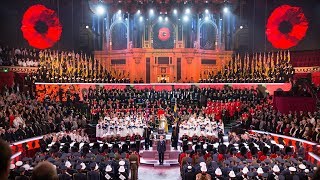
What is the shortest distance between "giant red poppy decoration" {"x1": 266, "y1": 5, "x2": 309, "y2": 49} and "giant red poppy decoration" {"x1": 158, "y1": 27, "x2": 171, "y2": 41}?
10.1 metres

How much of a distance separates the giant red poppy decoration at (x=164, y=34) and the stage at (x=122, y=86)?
16.5 ft

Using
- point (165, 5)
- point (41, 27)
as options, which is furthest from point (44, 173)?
point (41, 27)

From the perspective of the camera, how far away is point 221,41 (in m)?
40.4

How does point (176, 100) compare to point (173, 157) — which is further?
point (176, 100)

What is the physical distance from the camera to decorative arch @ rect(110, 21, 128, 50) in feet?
132

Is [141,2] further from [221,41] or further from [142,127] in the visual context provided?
[142,127]

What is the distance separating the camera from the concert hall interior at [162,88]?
18094 millimetres

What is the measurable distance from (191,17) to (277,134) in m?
18.9

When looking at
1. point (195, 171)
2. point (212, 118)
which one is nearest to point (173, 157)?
point (212, 118)

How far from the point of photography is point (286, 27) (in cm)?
3791

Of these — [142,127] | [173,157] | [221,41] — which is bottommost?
[173,157]

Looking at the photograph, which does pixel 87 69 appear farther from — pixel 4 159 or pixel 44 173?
pixel 4 159

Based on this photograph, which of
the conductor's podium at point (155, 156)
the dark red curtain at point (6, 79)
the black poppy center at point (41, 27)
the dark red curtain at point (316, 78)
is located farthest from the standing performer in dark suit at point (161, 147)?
the black poppy center at point (41, 27)

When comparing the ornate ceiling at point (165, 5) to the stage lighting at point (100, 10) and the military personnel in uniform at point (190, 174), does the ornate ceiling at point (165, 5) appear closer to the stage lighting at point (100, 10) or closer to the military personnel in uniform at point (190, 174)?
the stage lighting at point (100, 10)
